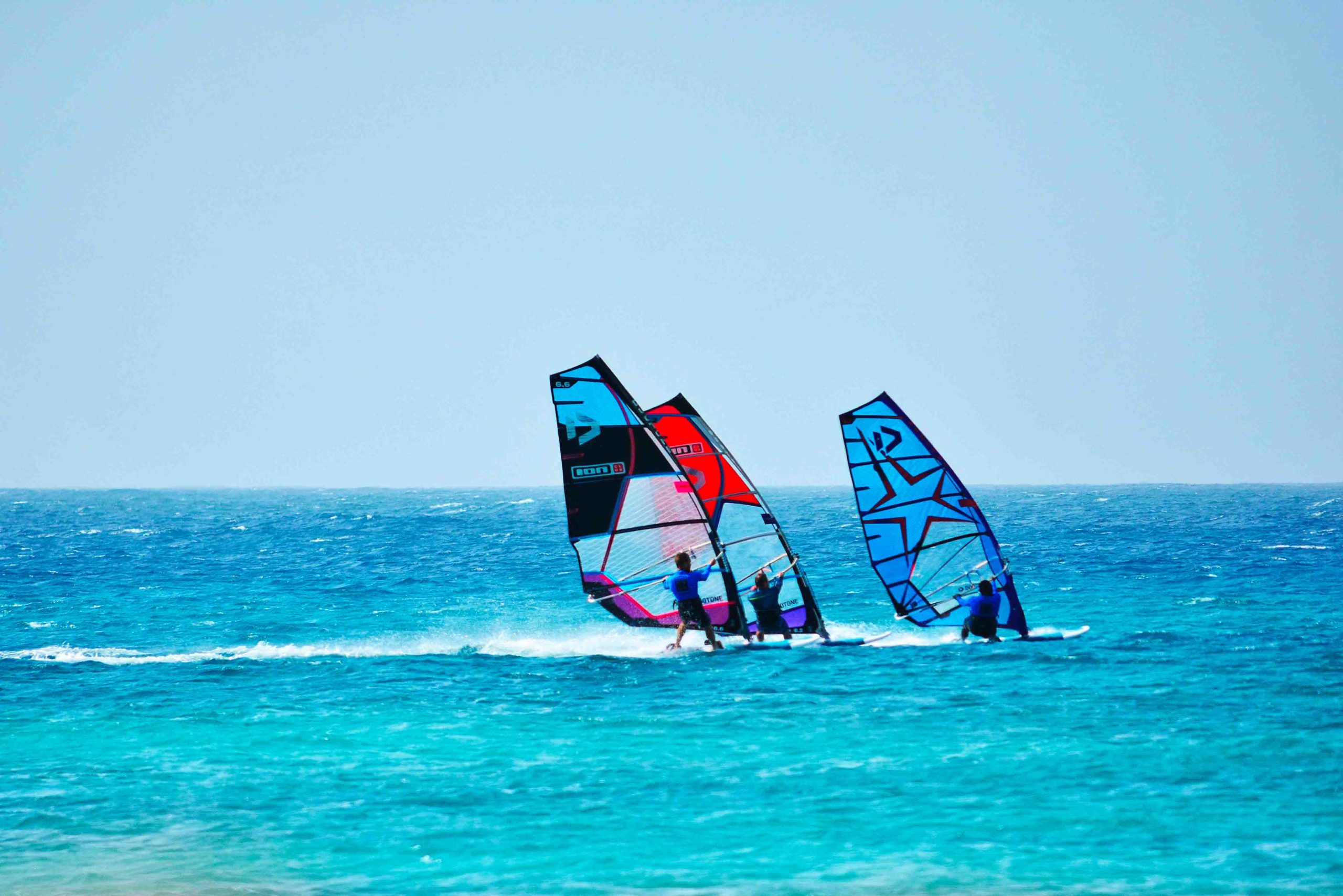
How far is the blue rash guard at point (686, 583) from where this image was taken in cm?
2211

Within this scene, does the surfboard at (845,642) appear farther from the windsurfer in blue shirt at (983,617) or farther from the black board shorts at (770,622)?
the windsurfer in blue shirt at (983,617)

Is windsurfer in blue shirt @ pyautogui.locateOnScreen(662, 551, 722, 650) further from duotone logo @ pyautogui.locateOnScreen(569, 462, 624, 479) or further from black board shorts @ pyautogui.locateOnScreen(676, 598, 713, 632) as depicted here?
duotone logo @ pyautogui.locateOnScreen(569, 462, 624, 479)

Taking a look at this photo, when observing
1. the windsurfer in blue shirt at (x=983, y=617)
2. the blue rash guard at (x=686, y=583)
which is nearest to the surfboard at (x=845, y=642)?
the windsurfer in blue shirt at (x=983, y=617)

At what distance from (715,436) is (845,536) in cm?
4107

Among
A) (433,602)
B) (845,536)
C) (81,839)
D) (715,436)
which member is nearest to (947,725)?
(715,436)

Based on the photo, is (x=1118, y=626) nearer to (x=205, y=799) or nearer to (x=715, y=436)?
(x=715, y=436)

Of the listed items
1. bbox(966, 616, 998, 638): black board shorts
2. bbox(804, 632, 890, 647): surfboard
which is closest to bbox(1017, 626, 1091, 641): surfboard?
bbox(966, 616, 998, 638): black board shorts

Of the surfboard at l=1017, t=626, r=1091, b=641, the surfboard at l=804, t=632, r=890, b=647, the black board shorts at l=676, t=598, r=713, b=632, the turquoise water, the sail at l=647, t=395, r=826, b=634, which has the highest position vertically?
the sail at l=647, t=395, r=826, b=634

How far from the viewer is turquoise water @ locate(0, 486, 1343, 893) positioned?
11.6 metres

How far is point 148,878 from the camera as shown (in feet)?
37.4

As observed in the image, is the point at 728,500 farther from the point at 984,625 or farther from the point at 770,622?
the point at 984,625

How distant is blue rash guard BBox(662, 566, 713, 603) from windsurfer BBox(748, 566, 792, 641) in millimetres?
1283

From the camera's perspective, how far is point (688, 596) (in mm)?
22562

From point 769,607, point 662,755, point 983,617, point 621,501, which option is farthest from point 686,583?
point 662,755
